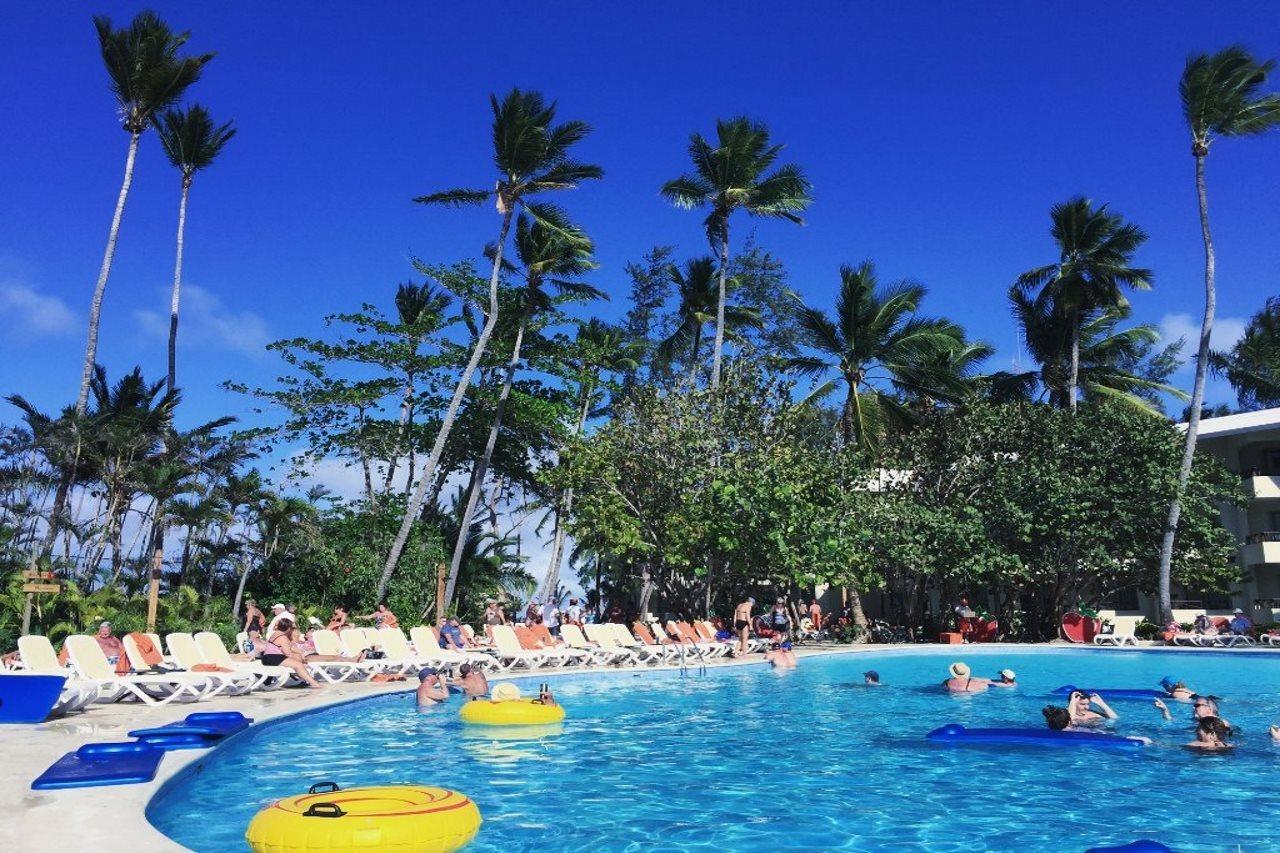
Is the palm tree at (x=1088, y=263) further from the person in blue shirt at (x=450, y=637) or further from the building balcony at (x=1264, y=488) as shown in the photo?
the person in blue shirt at (x=450, y=637)

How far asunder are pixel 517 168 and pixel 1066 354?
1949cm

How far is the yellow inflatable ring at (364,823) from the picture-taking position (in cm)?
491

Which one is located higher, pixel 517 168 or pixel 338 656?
pixel 517 168

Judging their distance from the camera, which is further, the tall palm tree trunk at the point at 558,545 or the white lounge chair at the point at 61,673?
the tall palm tree trunk at the point at 558,545

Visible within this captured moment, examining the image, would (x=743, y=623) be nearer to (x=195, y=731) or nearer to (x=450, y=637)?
(x=450, y=637)

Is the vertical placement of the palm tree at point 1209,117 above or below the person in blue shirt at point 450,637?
above

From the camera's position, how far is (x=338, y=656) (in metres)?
14.5

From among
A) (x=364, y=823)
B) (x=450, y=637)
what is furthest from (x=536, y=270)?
(x=364, y=823)

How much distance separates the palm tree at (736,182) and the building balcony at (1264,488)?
16.8 meters

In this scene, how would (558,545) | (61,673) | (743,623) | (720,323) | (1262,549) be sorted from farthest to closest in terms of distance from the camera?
(558,545) < (1262,549) < (720,323) < (743,623) < (61,673)

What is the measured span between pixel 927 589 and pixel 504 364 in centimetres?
1495

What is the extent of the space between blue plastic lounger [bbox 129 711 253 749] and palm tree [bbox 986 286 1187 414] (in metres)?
28.3

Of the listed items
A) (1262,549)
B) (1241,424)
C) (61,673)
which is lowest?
(61,673)

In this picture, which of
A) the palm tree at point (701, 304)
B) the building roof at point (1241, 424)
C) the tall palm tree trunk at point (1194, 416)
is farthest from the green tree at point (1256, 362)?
the palm tree at point (701, 304)
